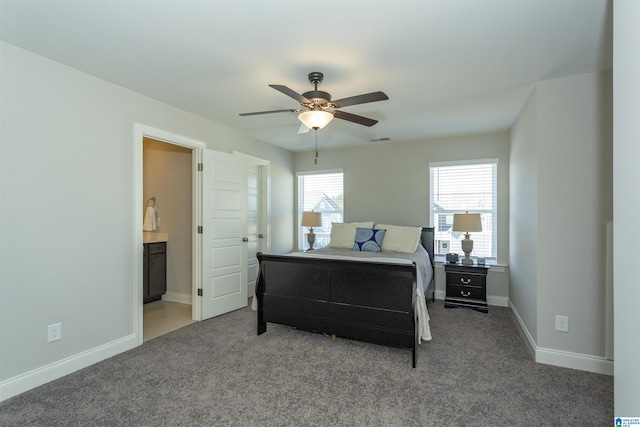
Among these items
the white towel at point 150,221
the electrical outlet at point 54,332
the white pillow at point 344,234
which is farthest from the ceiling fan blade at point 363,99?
the white towel at point 150,221

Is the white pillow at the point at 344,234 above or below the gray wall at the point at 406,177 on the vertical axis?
below

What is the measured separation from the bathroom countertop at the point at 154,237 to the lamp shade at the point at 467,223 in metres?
4.04

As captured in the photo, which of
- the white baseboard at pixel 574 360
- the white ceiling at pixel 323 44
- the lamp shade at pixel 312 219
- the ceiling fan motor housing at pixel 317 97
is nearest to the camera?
the white ceiling at pixel 323 44

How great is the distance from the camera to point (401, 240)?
426 centimetres

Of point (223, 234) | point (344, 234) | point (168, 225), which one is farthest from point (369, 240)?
point (168, 225)

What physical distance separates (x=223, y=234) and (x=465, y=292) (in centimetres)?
324

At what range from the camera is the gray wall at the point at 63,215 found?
218 centimetres

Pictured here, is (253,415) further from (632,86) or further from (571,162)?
(571,162)

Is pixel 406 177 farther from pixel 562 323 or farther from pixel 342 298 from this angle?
pixel 562 323

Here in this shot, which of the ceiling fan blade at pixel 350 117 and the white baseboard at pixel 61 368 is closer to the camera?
the white baseboard at pixel 61 368

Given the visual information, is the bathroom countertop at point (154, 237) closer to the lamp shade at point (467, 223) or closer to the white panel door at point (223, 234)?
the white panel door at point (223, 234)

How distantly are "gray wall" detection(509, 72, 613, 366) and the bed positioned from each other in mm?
1035

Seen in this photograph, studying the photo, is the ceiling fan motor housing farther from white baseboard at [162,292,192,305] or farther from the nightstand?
white baseboard at [162,292,192,305]

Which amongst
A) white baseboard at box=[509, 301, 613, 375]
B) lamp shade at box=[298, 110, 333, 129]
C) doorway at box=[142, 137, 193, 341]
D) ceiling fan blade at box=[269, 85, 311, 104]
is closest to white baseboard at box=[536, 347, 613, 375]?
white baseboard at box=[509, 301, 613, 375]
